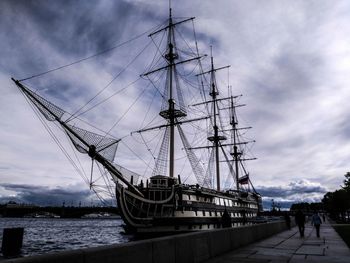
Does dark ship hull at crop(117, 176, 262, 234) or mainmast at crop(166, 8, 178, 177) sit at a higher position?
mainmast at crop(166, 8, 178, 177)

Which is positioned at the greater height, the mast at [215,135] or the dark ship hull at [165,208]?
the mast at [215,135]

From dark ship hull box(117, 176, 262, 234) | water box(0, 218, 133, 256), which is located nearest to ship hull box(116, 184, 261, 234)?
dark ship hull box(117, 176, 262, 234)

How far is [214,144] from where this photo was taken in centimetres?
6494

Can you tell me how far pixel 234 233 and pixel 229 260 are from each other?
135 inches

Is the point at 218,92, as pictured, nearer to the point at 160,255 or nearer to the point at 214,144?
the point at 214,144

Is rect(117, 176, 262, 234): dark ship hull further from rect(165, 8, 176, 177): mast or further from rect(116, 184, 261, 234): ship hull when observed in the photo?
rect(165, 8, 176, 177): mast

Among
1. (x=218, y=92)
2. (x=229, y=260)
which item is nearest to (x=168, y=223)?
(x=229, y=260)

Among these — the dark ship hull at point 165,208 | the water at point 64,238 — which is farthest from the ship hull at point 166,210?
the water at point 64,238

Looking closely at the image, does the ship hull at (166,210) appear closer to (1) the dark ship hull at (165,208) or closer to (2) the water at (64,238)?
(1) the dark ship hull at (165,208)

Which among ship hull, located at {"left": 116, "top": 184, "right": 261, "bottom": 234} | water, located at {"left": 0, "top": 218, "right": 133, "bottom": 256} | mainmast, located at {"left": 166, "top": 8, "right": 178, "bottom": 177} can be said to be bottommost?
water, located at {"left": 0, "top": 218, "right": 133, "bottom": 256}

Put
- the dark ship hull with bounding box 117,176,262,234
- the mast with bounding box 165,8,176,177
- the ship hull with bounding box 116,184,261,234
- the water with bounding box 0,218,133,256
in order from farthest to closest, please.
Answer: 1. the mast with bounding box 165,8,176,177
2. the dark ship hull with bounding box 117,176,262,234
3. the ship hull with bounding box 116,184,261,234
4. the water with bounding box 0,218,133,256

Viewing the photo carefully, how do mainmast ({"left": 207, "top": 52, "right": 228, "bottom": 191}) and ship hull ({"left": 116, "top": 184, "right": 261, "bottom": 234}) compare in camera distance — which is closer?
ship hull ({"left": 116, "top": 184, "right": 261, "bottom": 234})

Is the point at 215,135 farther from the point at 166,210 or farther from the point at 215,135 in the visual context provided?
the point at 166,210

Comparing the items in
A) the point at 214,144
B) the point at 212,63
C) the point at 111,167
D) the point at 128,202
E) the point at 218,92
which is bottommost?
the point at 128,202
